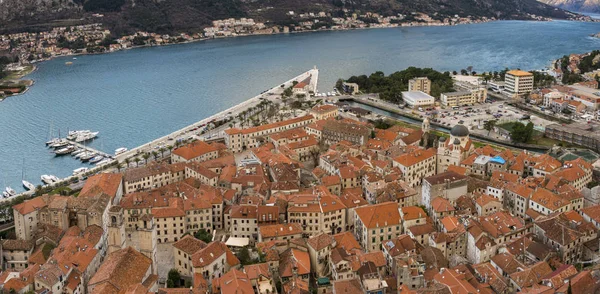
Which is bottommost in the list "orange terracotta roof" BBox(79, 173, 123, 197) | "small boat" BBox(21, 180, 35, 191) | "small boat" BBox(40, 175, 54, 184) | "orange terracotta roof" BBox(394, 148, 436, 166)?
"small boat" BBox(21, 180, 35, 191)

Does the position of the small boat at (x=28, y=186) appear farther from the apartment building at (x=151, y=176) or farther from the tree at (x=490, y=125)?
the tree at (x=490, y=125)

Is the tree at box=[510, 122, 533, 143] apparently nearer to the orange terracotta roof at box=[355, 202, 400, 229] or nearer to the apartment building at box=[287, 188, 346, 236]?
the orange terracotta roof at box=[355, 202, 400, 229]

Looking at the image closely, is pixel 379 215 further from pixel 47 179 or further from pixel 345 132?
pixel 47 179

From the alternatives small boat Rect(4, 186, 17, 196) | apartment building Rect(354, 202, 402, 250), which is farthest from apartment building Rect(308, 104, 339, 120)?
small boat Rect(4, 186, 17, 196)

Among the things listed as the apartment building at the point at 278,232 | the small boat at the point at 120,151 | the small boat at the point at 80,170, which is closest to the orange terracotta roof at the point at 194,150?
the small boat at the point at 80,170

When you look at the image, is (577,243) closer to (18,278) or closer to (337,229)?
(337,229)

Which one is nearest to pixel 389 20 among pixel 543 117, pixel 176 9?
pixel 176 9
